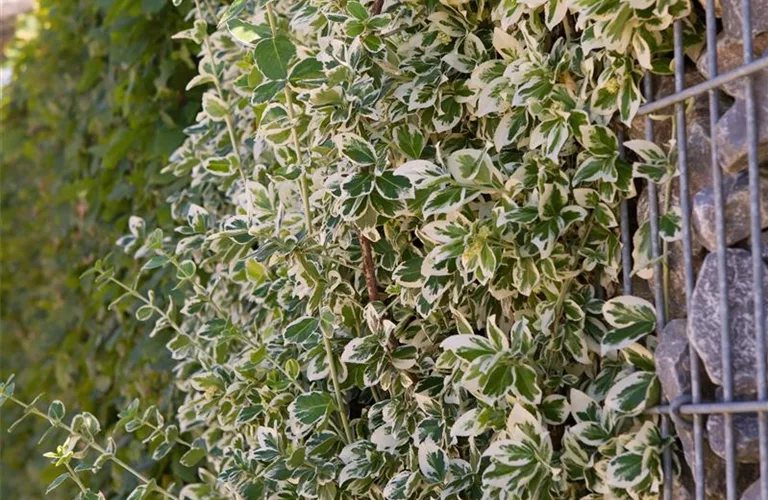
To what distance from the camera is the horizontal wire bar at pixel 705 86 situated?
1120mm

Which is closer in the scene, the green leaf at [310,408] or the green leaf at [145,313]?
the green leaf at [310,408]

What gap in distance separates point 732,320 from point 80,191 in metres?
2.47

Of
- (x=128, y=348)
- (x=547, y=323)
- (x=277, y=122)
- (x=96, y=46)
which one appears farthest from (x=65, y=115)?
(x=547, y=323)

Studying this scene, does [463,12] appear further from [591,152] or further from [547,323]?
[547,323]

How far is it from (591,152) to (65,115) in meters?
2.58

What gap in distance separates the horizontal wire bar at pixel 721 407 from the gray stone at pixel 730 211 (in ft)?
0.57

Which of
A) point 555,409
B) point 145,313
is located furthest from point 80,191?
point 555,409

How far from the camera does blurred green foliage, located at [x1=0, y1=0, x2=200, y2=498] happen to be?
9.09ft

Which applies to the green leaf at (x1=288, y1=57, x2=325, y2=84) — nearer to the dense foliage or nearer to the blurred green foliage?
the dense foliage

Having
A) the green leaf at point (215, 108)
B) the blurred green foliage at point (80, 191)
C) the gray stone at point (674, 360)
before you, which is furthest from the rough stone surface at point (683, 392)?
the blurred green foliage at point (80, 191)

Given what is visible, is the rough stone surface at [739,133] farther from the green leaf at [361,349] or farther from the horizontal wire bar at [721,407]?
the green leaf at [361,349]

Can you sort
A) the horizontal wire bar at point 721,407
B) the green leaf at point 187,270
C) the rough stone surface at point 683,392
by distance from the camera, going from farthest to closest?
1. the green leaf at point 187,270
2. the rough stone surface at point 683,392
3. the horizontal wire bar at point 721,407

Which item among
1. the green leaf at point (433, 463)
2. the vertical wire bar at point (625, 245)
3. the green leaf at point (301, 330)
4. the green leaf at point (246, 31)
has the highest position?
the green leaf at point (246, 31)

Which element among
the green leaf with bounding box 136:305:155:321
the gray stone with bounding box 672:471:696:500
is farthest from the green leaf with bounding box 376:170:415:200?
the green leaf with bounding box 136:305:155:321
